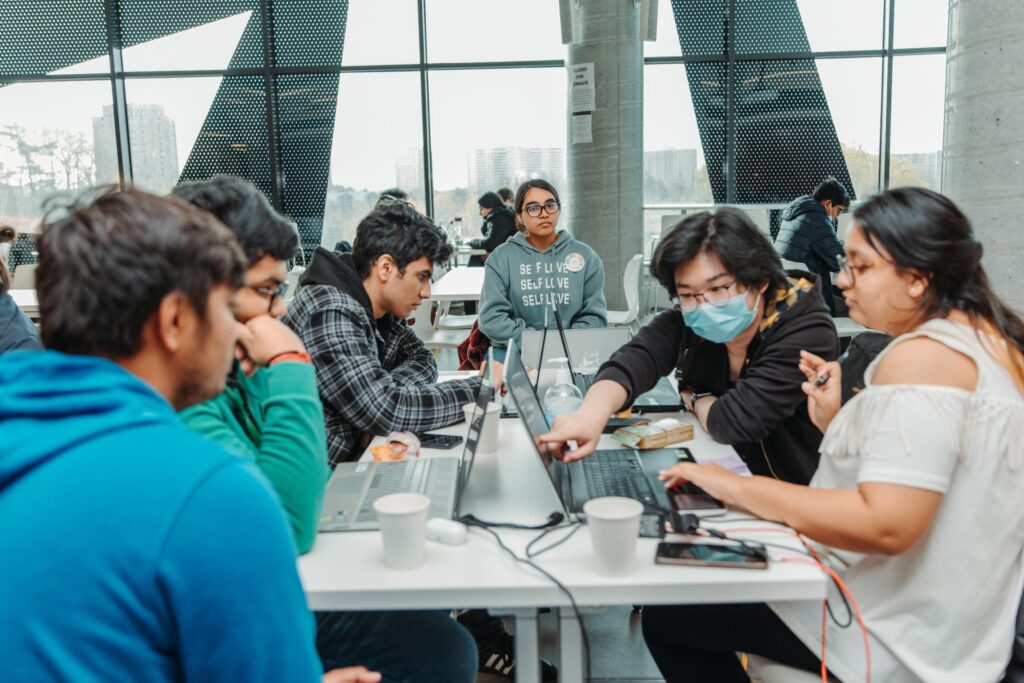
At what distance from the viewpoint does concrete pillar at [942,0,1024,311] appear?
253 cm

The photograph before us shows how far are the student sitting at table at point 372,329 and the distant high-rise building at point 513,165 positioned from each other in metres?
5.84

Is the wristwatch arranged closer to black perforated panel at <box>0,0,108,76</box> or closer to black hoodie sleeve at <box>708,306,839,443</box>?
black hoodie sleeve at <box>708,306,839,443</box>

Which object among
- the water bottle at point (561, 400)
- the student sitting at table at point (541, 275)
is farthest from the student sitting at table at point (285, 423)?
the student sitting at table at point (541, 275)

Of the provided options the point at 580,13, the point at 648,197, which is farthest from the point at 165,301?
the point at 648,197

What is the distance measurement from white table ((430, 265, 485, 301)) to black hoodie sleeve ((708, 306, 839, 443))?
98.8 inches

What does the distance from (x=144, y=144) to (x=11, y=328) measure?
6099 mm

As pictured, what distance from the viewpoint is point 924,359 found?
1361 millimetres

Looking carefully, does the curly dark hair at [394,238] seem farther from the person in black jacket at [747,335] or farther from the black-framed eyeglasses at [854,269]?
the black-framed eyeglasses at [854,269]

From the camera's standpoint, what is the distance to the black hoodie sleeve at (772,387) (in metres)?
1.95

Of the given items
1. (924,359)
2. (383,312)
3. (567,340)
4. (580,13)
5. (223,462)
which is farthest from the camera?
(580,13)

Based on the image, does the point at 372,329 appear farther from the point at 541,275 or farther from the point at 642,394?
the point at 541,275

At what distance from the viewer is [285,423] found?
1391 millimetres

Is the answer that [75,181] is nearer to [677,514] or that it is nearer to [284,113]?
[284,113]

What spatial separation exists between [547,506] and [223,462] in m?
0.94
